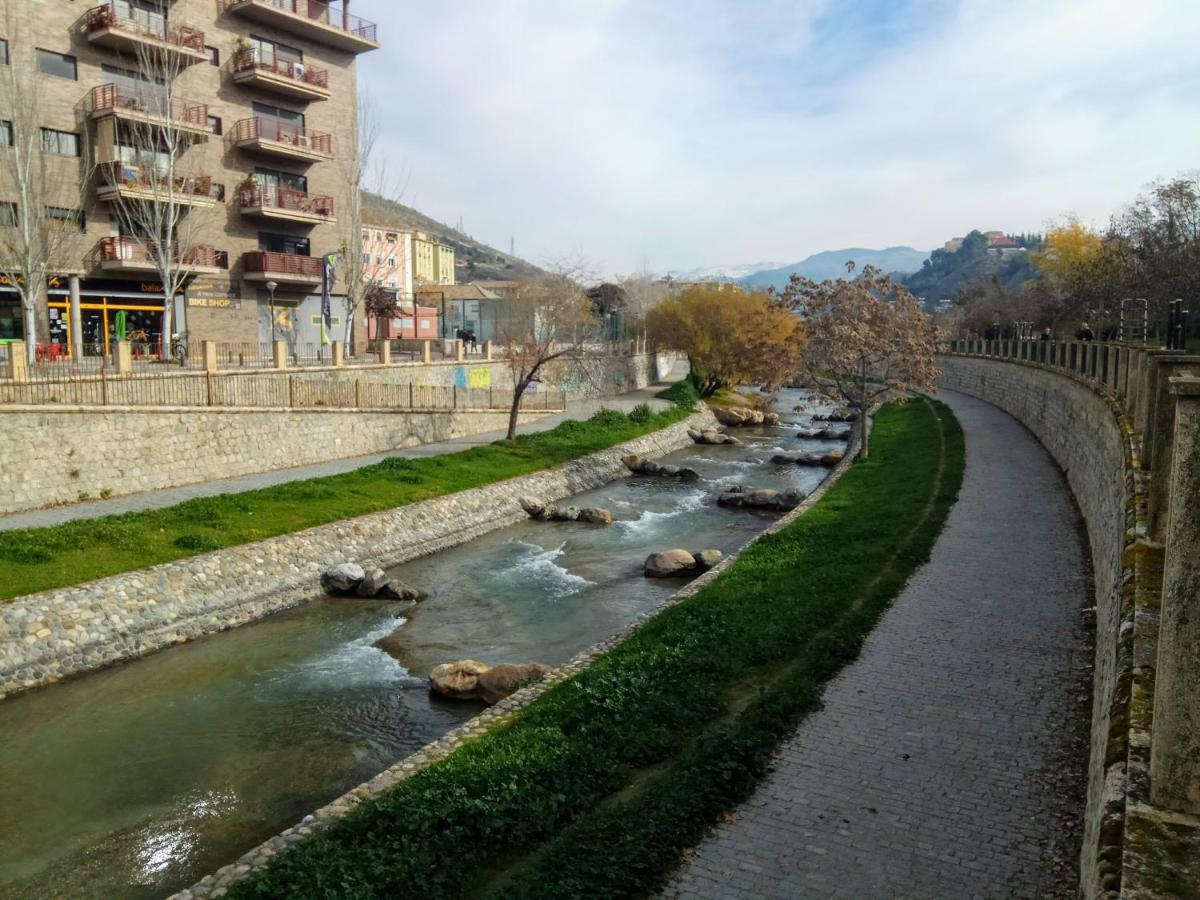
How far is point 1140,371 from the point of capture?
15.8m

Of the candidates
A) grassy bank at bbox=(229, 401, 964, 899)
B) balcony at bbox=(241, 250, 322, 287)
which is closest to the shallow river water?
grassy bank at bbox=(229, 401, 964, 899)

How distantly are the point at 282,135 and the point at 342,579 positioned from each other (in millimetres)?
29491

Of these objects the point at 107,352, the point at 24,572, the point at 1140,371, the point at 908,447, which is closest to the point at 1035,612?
the point at 1140,371

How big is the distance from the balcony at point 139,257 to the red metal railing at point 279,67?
8.54 meters

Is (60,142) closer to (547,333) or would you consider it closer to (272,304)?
(272,304)

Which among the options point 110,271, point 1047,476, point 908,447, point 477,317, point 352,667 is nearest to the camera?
point 352,667

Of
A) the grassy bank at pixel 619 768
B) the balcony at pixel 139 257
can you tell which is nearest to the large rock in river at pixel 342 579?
the grassy bank at pixel 619 768

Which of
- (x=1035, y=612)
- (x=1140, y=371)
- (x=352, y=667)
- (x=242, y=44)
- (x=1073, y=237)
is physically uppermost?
(x=242, y=44)

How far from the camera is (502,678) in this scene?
13.4 meters

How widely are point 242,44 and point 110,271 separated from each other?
1206cm

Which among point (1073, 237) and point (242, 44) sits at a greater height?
point (242, 44)

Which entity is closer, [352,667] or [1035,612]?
[1035,612]

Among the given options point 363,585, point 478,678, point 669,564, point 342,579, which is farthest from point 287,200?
point 478,678

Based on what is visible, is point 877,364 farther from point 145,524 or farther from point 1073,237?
point 1073,237
